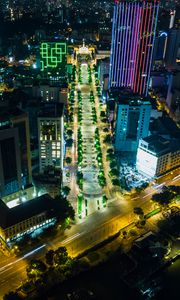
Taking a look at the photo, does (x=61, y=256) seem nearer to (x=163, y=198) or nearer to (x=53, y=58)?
(x=163, y=198)

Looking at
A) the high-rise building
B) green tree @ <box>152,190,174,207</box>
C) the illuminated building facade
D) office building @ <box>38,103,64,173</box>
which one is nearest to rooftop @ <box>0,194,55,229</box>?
office building @ <box>38,103,64,173</box>

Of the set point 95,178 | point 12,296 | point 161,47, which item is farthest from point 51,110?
point 161,47

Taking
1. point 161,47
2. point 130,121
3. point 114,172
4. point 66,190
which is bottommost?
point 66,190

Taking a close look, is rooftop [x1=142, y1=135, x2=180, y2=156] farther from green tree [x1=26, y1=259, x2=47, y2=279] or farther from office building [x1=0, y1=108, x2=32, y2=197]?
green tree [x1=26, y1=259, x2=47, y2=279]

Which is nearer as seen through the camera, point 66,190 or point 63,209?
point 63,209

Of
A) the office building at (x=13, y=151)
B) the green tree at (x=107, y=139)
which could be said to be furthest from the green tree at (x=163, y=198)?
the office building at (x=13, y=151)

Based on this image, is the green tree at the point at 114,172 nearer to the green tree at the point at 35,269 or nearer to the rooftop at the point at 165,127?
the rooftop at the point at 165,127

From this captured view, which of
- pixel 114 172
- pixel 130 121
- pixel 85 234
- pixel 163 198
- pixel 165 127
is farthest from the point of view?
pixel 165 127
